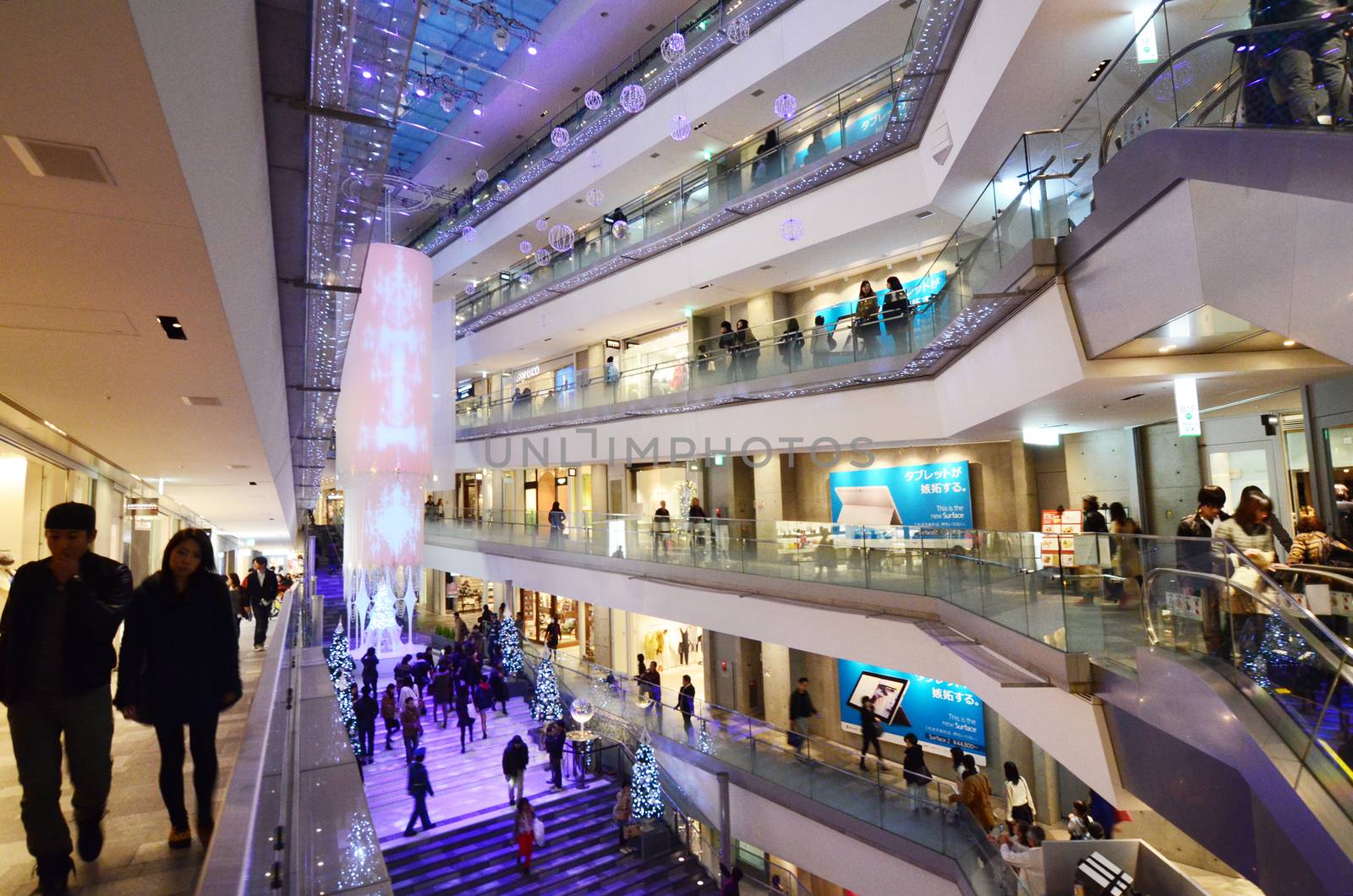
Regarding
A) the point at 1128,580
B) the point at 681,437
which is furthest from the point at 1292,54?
the point at 681,437

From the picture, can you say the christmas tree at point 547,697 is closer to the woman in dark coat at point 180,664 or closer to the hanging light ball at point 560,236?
the hanging light ball at point 560,236

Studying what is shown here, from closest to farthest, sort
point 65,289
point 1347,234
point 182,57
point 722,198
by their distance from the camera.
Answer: point 182,57 < point 65,289 < point 1347,234 < point 722,198

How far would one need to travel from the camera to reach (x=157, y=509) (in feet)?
34.8

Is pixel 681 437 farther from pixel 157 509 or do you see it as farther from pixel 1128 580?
pixel 1128 580

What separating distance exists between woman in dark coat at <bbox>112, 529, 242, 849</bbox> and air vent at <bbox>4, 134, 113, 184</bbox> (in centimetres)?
136

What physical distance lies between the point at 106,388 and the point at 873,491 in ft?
38.1

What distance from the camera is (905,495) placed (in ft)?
42.2

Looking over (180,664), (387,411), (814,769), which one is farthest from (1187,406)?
(387,411)

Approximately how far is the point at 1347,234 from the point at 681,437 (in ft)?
38.5

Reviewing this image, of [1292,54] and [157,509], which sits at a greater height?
[1292,54]

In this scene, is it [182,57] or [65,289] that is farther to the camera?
[65,289]

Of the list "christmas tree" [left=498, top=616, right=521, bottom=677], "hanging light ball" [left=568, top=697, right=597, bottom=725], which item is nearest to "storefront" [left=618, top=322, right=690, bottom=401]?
"christmas tree" [left=498, top=616, right=521, bottom=677]

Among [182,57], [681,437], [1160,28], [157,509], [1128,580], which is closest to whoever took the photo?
[182,57]

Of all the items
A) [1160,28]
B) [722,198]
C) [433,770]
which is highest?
[722,198]
